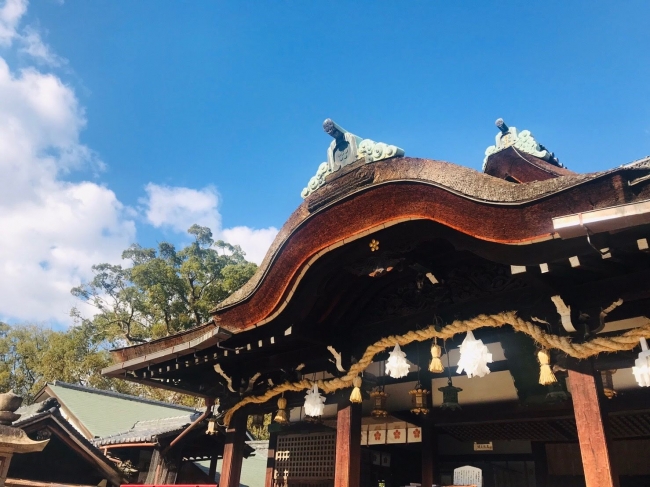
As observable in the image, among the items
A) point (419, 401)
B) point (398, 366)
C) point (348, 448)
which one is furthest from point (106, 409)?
point (398, 366)

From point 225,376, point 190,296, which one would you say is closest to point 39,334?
point 190,296

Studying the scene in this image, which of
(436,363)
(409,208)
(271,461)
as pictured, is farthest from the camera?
(271,461)

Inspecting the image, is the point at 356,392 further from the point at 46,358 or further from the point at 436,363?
the point at 46,358

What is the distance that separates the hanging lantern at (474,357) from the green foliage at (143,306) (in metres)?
27.2

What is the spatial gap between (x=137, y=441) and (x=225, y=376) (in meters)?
5.82

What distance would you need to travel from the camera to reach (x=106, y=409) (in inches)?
887

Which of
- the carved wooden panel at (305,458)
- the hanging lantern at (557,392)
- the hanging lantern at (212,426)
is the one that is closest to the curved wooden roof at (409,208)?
the hanging lantern at (557,392)

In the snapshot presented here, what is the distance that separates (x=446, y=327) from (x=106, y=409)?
22206mm

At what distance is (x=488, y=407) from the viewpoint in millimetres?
7035

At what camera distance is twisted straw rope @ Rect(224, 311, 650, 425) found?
4.16 metres

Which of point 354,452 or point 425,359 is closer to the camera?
point 354,452

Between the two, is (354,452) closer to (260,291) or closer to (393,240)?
(260,291)

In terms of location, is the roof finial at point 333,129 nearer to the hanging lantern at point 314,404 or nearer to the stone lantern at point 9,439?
the hanging lantern at point 314,404

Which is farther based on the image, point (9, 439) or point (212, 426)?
point (212, 426)
